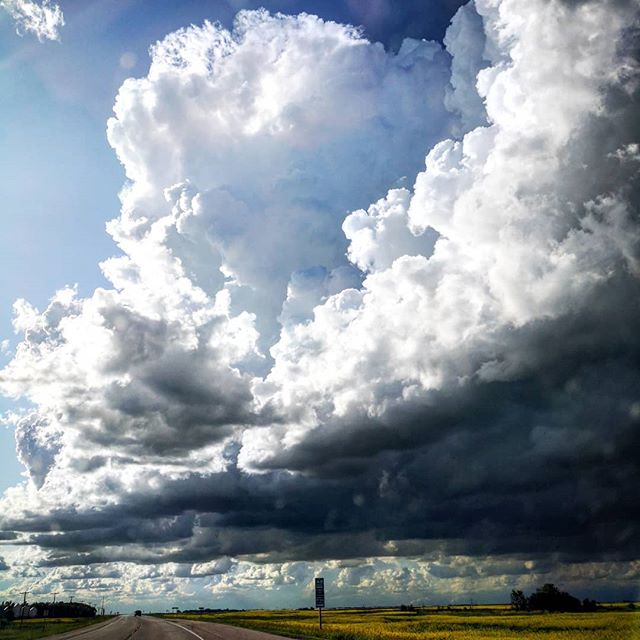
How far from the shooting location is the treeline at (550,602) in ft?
448

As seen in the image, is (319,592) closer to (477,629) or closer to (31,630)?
(477,629)

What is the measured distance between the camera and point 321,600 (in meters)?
55.6

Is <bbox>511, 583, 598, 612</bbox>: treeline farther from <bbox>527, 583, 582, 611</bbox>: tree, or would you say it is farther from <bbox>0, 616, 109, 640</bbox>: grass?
<bbox>0, 616, 109, 640</bbox>: grass

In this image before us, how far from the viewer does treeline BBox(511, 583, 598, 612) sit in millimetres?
136625

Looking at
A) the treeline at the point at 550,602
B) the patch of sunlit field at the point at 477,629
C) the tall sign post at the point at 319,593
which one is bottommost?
the treeline at the point at 550,602

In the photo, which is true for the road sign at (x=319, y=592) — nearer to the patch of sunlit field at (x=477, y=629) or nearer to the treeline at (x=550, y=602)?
the patch of sunlit field at (x=477, y=629)

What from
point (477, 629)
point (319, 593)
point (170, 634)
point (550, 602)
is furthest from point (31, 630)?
point (550, 602)

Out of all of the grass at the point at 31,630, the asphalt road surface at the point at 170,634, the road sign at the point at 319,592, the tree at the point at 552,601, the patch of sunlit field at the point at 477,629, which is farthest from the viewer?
the tree at the point at 552,601

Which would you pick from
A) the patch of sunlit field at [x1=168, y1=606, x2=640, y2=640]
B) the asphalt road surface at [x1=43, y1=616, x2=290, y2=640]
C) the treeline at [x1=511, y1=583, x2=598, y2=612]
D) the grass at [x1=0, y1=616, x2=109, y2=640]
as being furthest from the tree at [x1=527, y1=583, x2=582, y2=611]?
the grass at [x1=0, y1=616, x2=109, y2=640]

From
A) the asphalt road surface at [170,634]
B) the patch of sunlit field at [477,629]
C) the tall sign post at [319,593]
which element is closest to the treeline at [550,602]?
the patch of sunlit field at [477,629]

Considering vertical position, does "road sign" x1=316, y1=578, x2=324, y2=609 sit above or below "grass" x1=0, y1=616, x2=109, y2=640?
above

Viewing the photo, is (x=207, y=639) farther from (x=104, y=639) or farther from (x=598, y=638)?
(x=598, y=638)

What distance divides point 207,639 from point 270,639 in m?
8.76

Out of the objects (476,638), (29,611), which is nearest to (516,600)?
(476,638)
